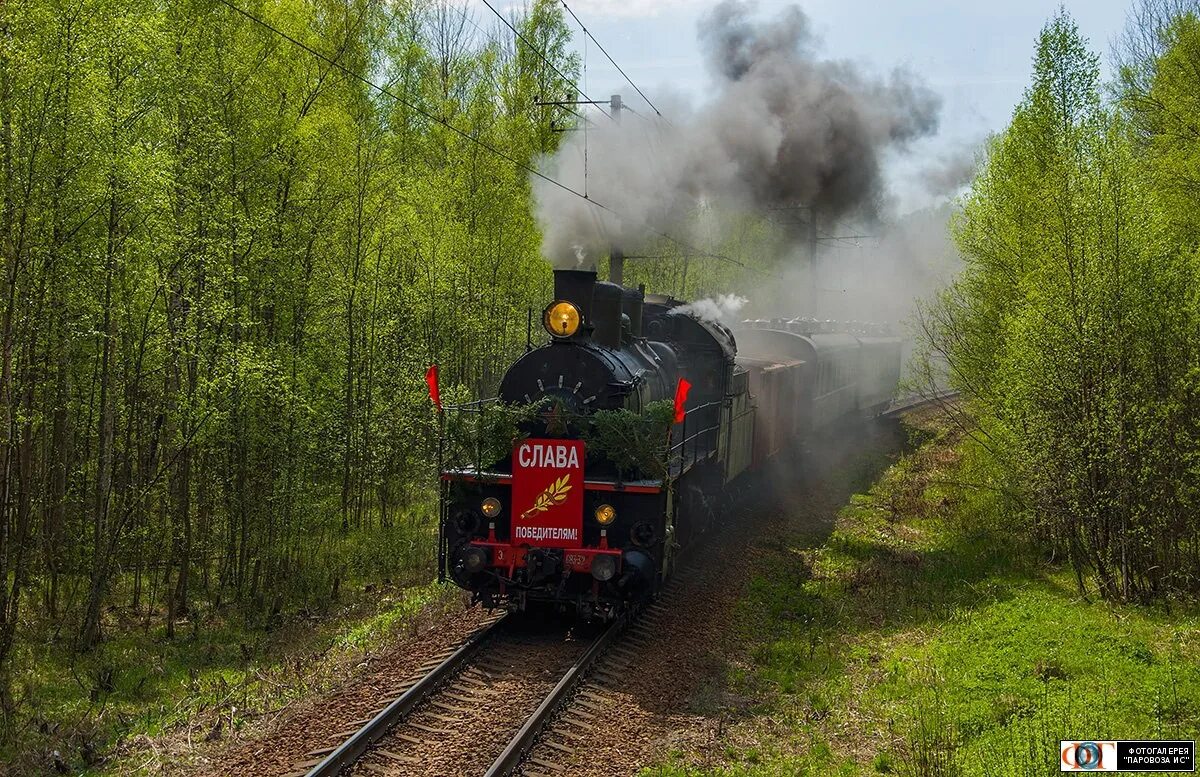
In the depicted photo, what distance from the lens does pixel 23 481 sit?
38.3ft

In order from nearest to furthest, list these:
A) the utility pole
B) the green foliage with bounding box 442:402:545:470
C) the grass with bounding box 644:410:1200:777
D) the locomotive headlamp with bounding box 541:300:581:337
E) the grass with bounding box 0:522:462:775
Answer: the grass with bounding box 644:410:1200:777 < the grass with bounding box 0:522:462:775 < the green foliage with bounding box 442:402:545:470 < the locomotive headlamp with bounding box 541:300:581:337 < the utility pole

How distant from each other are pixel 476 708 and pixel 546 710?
0.69 meters

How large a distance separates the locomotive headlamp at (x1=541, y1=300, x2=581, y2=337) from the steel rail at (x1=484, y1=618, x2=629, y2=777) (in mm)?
3414

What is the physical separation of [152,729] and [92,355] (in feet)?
21.1

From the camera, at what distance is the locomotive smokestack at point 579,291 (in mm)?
10758

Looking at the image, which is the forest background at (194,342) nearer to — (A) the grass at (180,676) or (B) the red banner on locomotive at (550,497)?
(A) the grass at (180,676)

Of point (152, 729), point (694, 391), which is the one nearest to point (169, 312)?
point (152, 729)

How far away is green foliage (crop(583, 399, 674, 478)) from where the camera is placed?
10.0 m

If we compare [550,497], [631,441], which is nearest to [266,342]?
[550,497]

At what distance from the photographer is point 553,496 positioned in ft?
33.3

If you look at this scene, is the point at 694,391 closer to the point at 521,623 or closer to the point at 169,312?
the point at 521,623

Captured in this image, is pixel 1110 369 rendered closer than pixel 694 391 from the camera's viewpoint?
Yes

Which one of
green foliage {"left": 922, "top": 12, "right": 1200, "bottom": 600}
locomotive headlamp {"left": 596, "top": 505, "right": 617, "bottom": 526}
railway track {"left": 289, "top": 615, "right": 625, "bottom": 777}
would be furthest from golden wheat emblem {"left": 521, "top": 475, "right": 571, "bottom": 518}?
green foliage {"left": 922, "top": 12, "right": 1200, "bottom": 600}

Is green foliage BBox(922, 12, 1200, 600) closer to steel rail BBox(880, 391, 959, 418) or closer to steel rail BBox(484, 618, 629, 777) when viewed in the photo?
steel rail BBox(484, 618, 629, 777)
